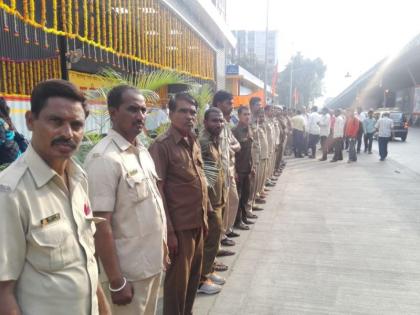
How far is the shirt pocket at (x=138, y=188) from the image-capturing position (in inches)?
78.2

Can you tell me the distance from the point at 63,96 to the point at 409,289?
3.57m

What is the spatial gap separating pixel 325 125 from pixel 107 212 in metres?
12.1

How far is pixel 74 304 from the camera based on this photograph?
4.65ft

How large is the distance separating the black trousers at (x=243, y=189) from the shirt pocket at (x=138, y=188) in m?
3.30

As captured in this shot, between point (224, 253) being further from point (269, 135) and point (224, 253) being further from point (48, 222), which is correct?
point (269, 135)

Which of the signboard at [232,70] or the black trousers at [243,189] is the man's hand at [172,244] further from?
the signboard at [232,70]

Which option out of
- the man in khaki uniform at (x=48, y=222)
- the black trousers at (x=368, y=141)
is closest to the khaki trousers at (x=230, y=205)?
the man in khaki uniform at (x=48, y=222)

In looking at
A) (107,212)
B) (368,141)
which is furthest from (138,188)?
(368,141)

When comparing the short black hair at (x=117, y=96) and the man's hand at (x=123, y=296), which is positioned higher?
the short black hair at (x=117, y=96)

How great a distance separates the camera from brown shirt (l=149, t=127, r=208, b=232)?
2645 millimetres

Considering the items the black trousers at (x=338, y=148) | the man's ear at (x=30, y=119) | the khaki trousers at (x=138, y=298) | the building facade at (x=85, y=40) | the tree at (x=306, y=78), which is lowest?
the black trousers at (x=338, y=148)

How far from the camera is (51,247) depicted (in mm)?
1335

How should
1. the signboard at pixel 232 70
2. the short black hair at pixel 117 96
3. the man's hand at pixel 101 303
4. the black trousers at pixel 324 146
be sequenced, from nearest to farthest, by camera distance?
the man's hand at pixel 101 303, the short black hair at pixel 117 96, the black trousers at pixel 324 146, the signboard at pixel 232 70

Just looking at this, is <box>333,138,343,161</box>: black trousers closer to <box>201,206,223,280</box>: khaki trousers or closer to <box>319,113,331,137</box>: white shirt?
<box>319,113,331,137</box>: white shirt
